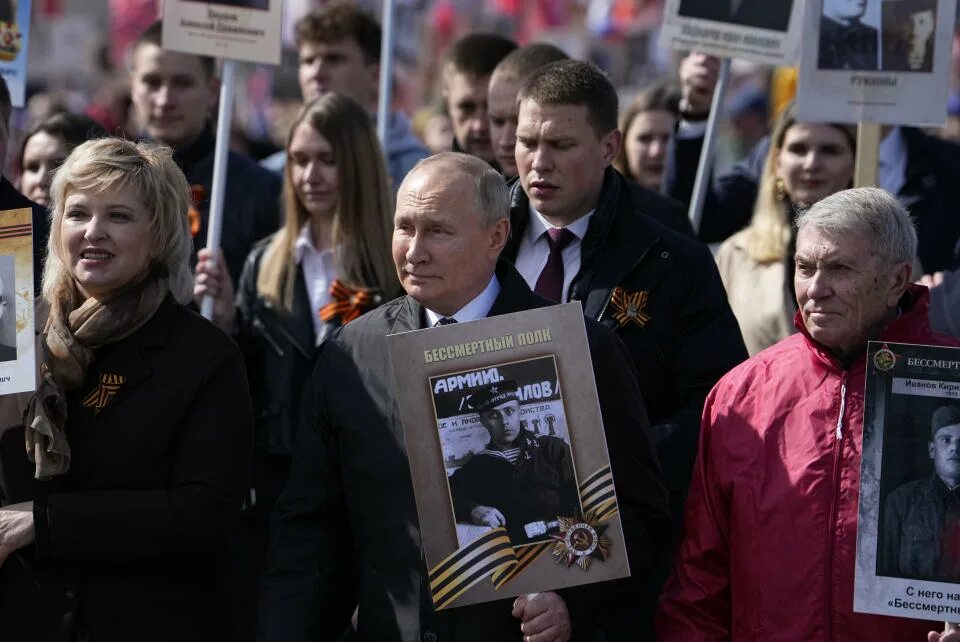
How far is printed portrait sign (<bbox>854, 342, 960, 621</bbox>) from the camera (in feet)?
11.8

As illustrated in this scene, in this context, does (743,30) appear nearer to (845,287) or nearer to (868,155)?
(868,155)

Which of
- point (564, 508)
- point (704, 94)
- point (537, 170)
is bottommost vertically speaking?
point (564, 508)

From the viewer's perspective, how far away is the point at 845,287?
3873 millimetres

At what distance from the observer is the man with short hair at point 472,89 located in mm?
6730

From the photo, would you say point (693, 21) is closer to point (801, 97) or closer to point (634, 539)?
point (801, 97)

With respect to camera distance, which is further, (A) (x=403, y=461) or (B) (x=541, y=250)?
(B) (x=541, y=250)

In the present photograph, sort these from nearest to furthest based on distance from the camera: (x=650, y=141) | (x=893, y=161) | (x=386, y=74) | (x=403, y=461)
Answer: (x=403, y=461) < (x=893, y=161) < (x=386, y=74) < (x=650, y=141)

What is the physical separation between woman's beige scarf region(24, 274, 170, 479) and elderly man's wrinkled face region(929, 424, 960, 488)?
2104mm

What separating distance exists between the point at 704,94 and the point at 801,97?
180 cm

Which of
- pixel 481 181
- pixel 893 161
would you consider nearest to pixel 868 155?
pixel 893 161

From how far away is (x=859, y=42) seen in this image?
5.47m

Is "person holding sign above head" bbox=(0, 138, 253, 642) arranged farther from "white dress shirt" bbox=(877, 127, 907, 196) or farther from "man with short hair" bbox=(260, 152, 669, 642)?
"white dress shirt" bbox=(877, 127, 907, 196)

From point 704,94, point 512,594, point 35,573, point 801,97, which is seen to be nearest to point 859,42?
point 801,97

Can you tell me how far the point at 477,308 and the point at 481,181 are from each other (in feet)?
1.06
